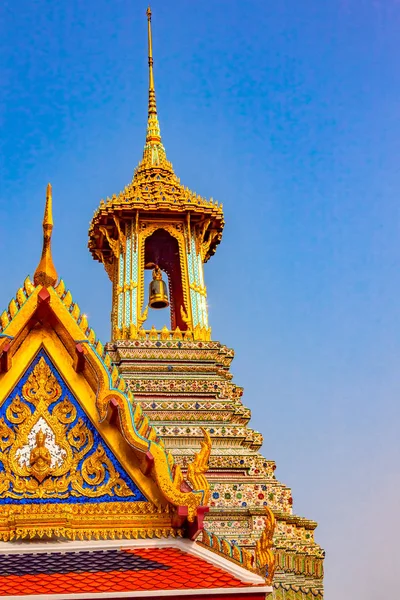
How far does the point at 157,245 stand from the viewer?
25.8 meters

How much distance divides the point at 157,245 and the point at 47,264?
44.3ft

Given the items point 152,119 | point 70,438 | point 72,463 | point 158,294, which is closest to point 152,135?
point 152,119

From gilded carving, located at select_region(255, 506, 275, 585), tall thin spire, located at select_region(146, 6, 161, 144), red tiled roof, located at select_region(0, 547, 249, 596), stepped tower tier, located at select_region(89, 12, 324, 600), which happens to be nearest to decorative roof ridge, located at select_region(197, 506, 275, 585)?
gilded carving, located at select_region(255, 506, 275, 585)

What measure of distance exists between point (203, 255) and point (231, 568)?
14568mm

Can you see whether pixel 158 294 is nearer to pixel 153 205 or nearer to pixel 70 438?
pixel 153 205

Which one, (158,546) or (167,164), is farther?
(167,164)

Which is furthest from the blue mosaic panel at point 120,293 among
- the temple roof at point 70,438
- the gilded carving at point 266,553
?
the gilded carving at point 266,553

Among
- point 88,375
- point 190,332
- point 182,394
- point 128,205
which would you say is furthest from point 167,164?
point 88,375

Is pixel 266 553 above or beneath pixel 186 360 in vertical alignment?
beneath

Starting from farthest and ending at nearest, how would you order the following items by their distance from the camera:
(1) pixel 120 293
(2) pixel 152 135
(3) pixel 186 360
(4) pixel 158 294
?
(2) pixel 152 135
(4) pixel 158 294
(1) pixel 120 293
(3) pixel 186 360

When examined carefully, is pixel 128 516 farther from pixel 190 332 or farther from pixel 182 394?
pixel 190 332

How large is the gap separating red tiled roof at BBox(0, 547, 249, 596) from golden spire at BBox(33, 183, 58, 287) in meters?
3.22

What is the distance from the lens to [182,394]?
20.3 m

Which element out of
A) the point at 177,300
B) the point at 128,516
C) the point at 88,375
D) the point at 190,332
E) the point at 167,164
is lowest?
the point at 128,516
